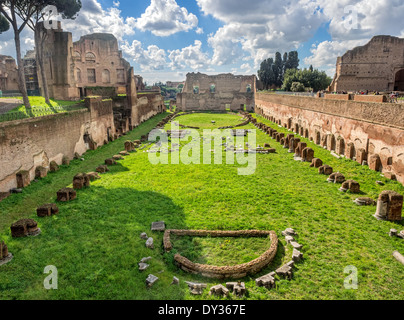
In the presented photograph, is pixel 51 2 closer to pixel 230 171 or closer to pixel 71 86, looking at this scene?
pixel 71 86

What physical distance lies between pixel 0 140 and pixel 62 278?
671 centimetres

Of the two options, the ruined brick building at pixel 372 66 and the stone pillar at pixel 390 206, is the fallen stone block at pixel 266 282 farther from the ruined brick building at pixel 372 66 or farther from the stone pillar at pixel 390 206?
the ruined brick building at pixel 372 66

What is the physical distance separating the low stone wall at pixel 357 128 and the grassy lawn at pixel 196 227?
0.72 meters

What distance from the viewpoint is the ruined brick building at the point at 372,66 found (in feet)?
93.4

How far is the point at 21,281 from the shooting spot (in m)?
5.46

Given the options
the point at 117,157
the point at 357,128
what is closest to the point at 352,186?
the point at 357,128

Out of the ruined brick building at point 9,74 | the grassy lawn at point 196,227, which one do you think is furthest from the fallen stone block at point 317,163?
the ruined brick building at point 9,74

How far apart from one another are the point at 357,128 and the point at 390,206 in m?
6.67

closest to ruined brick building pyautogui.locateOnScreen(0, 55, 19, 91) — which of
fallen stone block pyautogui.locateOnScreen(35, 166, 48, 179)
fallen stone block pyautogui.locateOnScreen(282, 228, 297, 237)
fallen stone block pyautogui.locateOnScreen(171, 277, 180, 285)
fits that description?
fallen stone block pyautogui.locateOnScreen(35, 166, 48, 179)

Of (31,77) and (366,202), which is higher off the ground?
(31,77)

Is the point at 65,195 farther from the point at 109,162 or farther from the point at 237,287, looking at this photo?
the point at 237,287

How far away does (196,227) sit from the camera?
7531 millimetres

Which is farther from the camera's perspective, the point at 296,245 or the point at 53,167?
the point at 53,167

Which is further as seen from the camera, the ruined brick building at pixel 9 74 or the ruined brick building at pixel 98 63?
the ruined brick building at pixel 98 63
